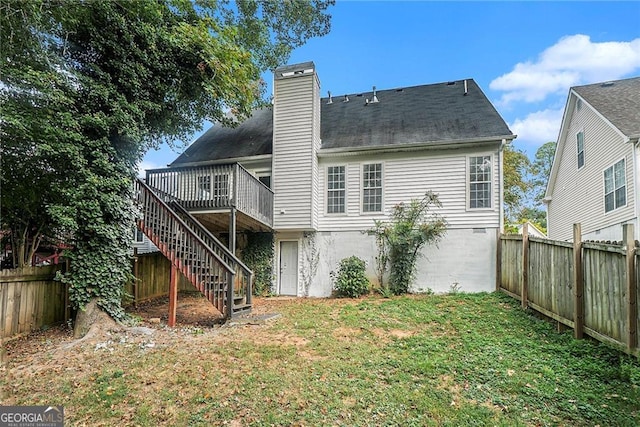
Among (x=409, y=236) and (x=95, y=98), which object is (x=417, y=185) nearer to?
(x=409, y=236)

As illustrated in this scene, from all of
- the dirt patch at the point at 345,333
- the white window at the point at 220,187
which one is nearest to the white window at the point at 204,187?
the white window at the point at 220,187

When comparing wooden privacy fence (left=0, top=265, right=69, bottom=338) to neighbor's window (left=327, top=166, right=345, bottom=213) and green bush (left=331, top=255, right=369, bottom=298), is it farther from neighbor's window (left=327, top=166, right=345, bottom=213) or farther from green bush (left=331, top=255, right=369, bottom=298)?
neighbor's window (left=327, top=166, right=345, bottom=213)

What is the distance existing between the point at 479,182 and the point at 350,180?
415 cm

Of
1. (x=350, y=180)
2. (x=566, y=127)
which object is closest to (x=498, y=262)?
(x=350, y=180)

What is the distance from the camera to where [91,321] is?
649cm

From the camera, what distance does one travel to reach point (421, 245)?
10.7 meters

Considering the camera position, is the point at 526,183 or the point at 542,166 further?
the point at 542,166

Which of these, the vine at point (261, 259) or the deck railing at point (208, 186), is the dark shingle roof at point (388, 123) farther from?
the vine at point (261, 259)

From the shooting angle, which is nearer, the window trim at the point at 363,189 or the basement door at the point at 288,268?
the window trim at the point at 363,189

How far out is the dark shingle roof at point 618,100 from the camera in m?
10.5

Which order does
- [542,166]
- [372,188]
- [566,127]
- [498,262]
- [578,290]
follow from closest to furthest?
[578,290]
[498,262]
[372,188]
[566,127]
[542,166]

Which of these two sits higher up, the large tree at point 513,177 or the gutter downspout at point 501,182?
the large tree at point 513,177

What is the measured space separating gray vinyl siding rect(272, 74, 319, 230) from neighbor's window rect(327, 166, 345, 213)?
751 millimetres

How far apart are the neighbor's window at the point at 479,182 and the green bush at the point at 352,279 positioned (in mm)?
3994
